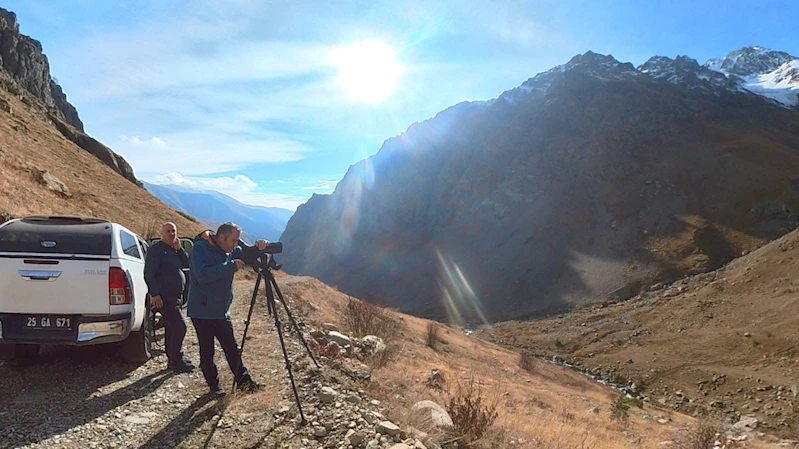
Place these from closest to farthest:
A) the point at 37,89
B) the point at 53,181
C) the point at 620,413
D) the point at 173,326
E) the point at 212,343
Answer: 1. the point at 212,343
2. the point at 173,326
3. the point at 620,413
4. the point at 53,181
5. the point at 37,89

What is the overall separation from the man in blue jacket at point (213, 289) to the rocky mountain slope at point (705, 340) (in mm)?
29519

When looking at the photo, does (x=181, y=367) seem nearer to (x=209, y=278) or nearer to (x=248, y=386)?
(x=248, y=386)

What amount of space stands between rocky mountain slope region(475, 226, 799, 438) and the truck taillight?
3060cm

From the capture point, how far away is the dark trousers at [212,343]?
5867 millimetres

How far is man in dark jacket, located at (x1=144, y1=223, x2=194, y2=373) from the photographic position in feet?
22.9

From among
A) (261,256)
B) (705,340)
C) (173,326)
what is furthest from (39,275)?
(705,340)

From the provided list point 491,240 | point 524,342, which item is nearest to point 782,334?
point 524,342

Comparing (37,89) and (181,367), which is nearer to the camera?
(181,367)

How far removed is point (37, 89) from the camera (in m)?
68.2

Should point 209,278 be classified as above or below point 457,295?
above

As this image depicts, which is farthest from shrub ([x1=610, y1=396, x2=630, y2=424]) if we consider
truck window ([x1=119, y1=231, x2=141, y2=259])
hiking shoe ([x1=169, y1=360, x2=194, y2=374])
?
truck window ([x1=119, y1=231, x2=141, y2=259])

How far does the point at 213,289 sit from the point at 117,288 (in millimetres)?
1579

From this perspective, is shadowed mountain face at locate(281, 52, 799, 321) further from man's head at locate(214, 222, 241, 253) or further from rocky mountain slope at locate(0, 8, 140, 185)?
man's head at locate(214, 222, 241, 253)

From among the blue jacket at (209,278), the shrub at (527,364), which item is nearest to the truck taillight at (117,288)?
the blue jacket at (209,278)
